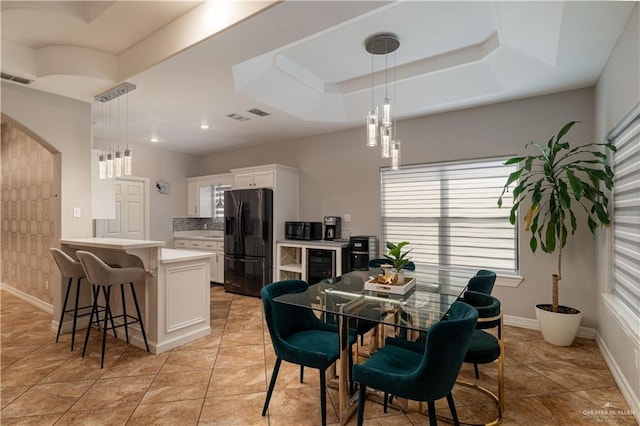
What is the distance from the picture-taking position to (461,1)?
246cm

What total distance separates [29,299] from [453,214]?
6102 millimetres

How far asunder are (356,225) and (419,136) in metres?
1.53

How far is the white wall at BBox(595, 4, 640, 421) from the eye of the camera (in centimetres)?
213

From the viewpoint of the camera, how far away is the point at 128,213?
576 cm

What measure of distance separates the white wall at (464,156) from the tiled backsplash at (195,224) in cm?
183

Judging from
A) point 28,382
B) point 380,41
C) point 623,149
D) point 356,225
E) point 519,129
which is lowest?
point 28,382

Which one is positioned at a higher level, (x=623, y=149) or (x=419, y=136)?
(x=419, y=136)

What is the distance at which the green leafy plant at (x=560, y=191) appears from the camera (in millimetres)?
2875

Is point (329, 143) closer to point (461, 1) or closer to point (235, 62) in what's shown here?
point (235, 62)

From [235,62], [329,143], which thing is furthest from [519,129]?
[235,62]

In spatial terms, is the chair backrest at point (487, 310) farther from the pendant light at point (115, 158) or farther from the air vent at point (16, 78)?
the air vent at point (16, 78)

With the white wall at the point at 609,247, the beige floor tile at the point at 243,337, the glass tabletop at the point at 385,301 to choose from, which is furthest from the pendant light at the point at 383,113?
the beige floor tile at the point at 243,337

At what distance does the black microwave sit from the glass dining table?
7.57 feet

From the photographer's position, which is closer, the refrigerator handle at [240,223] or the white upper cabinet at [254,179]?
the white upper cabinet at [254,179]
